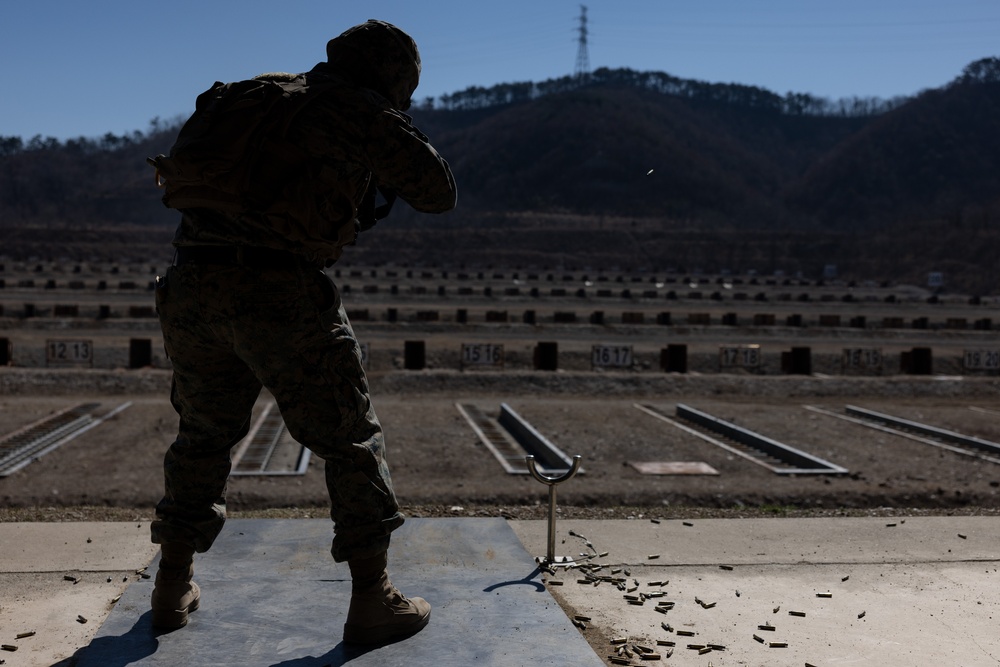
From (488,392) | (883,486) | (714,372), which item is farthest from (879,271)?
(883,486)

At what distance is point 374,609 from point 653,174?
4746 inches

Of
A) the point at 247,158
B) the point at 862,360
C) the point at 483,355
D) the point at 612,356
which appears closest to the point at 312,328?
the point at 247,158

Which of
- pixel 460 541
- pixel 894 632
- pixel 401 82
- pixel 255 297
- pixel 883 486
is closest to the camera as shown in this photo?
pixel 255 297

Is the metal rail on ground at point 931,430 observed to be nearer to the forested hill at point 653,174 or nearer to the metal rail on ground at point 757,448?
the metal rail on ground at point 757,448

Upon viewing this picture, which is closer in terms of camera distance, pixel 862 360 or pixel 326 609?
pixel 326 609

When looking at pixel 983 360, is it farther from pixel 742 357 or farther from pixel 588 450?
pixel 588 450

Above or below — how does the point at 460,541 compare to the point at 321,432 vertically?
below

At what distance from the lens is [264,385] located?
3498mm

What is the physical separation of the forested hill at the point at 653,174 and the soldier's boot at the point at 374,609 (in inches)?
3814

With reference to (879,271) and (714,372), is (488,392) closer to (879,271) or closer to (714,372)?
(714,372)

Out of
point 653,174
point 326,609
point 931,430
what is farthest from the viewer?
point 653,174

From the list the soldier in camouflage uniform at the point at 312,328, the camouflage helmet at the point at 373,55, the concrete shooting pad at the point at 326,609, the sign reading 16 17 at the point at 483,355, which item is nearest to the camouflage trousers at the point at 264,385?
the soldier in camouflage uniform at the point at 312,328

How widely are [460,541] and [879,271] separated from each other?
67721 millimetres

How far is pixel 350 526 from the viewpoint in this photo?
349 centimetres
